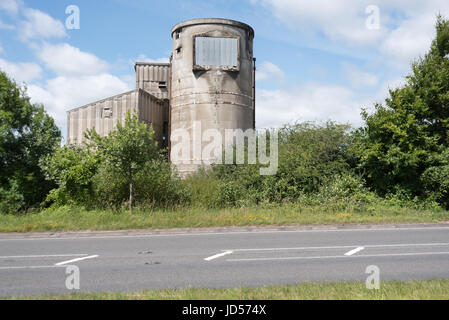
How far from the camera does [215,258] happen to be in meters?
8.17

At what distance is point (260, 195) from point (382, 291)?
1271 centimetres

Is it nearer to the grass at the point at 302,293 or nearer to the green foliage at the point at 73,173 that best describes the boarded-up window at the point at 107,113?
the green foliage at the point at 73,173

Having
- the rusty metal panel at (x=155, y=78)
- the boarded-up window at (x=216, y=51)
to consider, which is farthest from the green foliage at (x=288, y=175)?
the rusty metal panel at (x=155, y=78)

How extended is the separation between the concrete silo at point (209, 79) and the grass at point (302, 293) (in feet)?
67.1

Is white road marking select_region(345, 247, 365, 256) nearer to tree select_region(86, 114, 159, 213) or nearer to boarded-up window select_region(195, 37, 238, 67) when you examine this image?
tree select_region(86, 114, 159, 213)

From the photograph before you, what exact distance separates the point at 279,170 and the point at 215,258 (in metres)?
10.9

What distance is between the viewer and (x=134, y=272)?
697cm

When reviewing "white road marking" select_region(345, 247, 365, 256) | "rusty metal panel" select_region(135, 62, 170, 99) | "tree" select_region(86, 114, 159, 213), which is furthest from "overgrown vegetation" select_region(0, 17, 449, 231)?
"rusty metal panel" select_region(135, 62, 170, 99)

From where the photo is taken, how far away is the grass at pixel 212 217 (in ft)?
42.9

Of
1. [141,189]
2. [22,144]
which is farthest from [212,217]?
[22,144]

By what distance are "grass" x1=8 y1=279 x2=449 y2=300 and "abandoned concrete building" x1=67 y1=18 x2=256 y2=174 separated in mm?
20312

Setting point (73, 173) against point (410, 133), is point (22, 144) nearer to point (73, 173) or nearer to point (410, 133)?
point (73, 173)

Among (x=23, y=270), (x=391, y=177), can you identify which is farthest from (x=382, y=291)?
(x=391, y=177)
